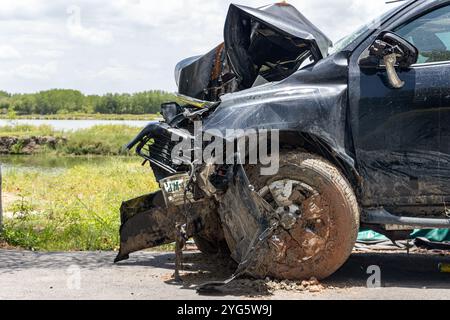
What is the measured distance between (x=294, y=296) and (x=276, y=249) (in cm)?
41

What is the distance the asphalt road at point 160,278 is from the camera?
18.0ft

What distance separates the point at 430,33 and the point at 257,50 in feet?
5.27

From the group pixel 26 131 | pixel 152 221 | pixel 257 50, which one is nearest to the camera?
pixel 152 221

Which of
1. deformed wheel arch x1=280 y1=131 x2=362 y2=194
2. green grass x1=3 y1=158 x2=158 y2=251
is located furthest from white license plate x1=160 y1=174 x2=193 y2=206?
green grass x1=3 y1=158 x2=158 y2=251

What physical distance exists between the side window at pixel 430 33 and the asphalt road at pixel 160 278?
190 centimetres

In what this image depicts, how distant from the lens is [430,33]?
5.84 m

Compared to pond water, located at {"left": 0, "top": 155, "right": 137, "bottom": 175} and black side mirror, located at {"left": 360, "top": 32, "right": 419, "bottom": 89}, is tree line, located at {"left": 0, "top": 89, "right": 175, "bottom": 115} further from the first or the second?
black side mirror, located at {"left": 360, "top": 32, "right": 419, "bottom": 89}

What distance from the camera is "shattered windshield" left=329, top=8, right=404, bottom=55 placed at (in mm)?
5855

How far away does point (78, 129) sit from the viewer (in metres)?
52.0

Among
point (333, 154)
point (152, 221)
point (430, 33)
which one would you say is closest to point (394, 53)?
point (430, 33)

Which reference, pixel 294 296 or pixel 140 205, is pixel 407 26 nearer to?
pixel 294 296

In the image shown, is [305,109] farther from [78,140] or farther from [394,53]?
[78,140]

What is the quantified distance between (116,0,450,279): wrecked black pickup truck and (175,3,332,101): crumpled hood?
35 cm
